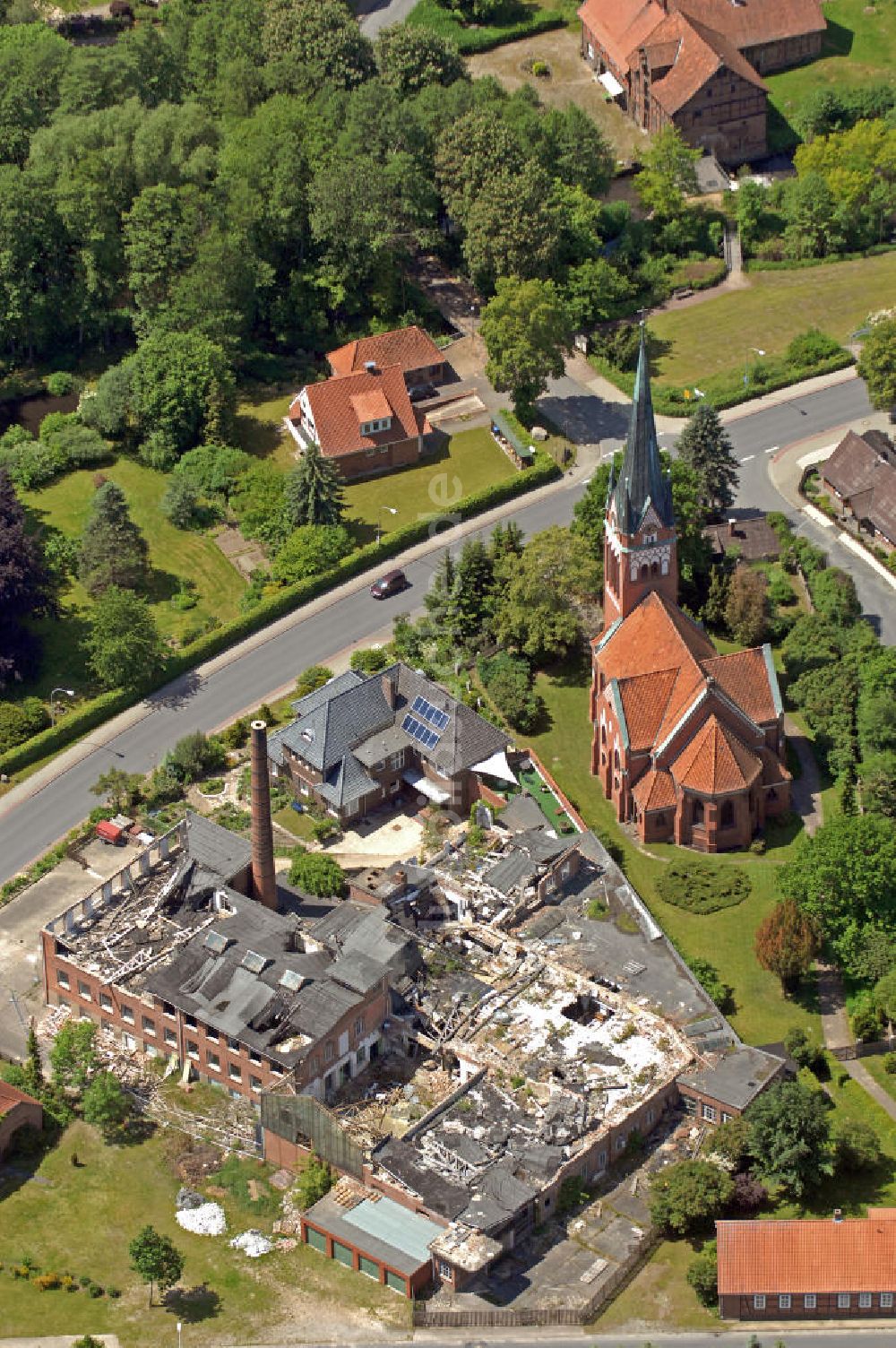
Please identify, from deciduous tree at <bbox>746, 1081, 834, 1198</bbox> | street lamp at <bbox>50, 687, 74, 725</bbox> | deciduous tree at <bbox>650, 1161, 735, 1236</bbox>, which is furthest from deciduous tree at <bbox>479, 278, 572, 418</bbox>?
deciduous tree at <bbox>650, 1161, 735, 1236</bbox>

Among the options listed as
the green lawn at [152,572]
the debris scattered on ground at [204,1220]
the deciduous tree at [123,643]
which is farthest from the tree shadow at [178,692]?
the debris scattered on ground at [204,1220]

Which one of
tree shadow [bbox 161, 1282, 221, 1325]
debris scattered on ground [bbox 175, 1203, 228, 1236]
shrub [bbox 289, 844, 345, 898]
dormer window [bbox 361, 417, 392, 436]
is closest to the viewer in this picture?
tree shadow [bbox 161, 1282, 221, 1325]

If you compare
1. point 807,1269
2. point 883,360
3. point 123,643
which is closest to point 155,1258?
point 807,1269

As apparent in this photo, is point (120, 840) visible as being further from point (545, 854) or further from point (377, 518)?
point (377, 518)

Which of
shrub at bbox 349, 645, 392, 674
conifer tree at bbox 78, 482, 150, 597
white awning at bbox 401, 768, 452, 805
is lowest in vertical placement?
white awning at bbox 401, 768, 452, 805

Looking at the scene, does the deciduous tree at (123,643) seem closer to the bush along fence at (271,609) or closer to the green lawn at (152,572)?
the bush along fence at (271,609)

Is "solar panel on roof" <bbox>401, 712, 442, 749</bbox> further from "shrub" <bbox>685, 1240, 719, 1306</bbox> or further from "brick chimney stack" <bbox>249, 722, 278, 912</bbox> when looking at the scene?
"shrub" <bbox>685, 1240, 719, 1306</bbox>

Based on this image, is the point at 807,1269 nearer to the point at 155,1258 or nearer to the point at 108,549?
the point at 155,1258

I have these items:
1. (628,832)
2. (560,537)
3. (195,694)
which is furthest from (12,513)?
(628,832)
